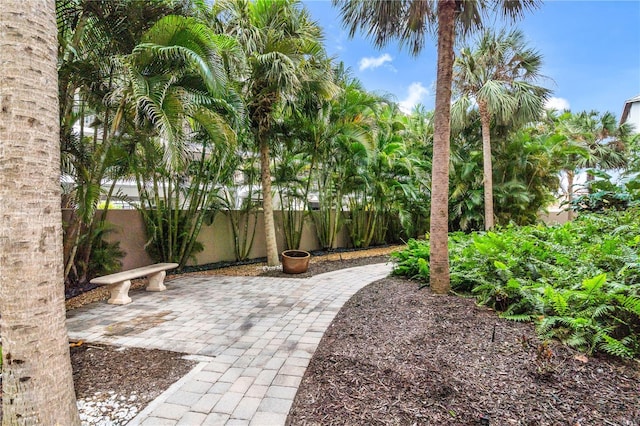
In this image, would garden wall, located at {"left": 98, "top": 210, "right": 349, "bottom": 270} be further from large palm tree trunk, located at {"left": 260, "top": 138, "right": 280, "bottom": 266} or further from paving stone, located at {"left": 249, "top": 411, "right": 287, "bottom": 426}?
paving stone, located at {"left": 249, "top": 411, "right": 287, "bottom": 426}

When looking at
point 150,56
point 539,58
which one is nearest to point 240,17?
point 150,56

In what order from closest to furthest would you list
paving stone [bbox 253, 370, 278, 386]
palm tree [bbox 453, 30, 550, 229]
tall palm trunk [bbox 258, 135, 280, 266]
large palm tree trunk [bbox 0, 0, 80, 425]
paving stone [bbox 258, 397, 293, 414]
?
1. large palm tree trunk [bbox 0, 0, 80, 425]
2. paving stone [bbox 258, 397, 293, 414]
3. paving stone [bbox 253, 370, 278, 386]
4. tall palm trunk [bbox 258, 135, 280, 266]
5. palm tree [bbox 453, 30, 550, 229]

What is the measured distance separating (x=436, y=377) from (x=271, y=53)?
5572mm

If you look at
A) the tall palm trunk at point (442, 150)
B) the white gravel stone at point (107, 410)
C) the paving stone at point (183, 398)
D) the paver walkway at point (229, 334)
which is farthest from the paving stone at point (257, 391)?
the tall palm trunk at point (442, 150)

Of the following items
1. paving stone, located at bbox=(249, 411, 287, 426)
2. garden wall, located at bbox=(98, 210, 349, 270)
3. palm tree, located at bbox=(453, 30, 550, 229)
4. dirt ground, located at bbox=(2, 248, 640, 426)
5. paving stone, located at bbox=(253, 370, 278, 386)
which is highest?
palm tree, located at bbox=(453, 30, 550, 229)

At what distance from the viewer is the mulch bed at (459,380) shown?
187 cm

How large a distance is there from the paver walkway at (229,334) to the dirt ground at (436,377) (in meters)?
0.15

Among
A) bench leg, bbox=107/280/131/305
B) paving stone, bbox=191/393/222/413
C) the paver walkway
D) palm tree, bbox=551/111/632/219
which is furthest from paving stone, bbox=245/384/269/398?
palm tree, bbox=551/111/632/219

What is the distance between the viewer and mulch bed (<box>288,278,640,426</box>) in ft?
6.13

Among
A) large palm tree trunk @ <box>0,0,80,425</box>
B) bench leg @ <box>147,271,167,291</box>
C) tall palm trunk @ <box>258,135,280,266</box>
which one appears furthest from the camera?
tall palm trunk @ <box>258,135,280,266</box>

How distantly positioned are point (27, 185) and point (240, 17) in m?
5.82

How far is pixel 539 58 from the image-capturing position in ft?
30.9

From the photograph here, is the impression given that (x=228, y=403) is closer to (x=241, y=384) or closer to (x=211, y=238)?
(x=241, y=384)

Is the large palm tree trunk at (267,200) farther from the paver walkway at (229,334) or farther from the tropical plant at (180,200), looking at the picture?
the paver walkway at (229,334)
